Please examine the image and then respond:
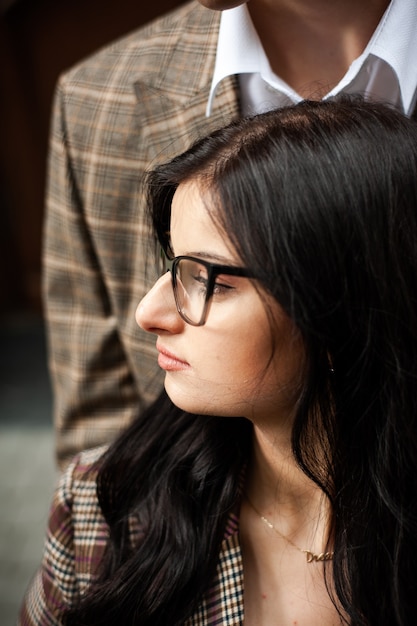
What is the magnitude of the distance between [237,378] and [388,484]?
25 cm

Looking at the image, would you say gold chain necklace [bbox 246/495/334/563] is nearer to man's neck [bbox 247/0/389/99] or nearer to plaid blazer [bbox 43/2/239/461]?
plaid blazer [bbox 43/2/239/461]

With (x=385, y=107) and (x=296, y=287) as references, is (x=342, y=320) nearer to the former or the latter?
(x=296, y=287)

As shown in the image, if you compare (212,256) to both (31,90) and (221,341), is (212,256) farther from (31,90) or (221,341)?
(31,90)

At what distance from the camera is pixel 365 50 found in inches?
50.3

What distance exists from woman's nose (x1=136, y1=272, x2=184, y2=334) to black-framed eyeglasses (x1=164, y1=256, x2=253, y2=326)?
1 centimetres

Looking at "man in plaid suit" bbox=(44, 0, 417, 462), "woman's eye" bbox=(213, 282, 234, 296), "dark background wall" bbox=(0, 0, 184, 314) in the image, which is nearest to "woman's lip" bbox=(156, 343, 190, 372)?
"woman's eye" bbox=(213, 282, 234, 296)

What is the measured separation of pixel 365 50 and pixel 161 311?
580 mm

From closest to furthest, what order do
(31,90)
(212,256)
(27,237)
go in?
1. (212,256)
2. (31,90)
3. (27,237)

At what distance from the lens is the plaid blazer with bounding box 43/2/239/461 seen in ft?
4.72

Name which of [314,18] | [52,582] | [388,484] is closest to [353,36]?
[314,18]

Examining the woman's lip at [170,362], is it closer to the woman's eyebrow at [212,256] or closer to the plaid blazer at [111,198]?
the woman's eyebrow at [212,256]

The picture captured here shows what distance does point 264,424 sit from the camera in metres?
1.08

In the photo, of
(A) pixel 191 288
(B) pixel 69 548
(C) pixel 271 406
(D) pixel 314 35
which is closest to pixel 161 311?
(A) pixel 191 288

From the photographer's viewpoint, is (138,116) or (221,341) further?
(138,116)
